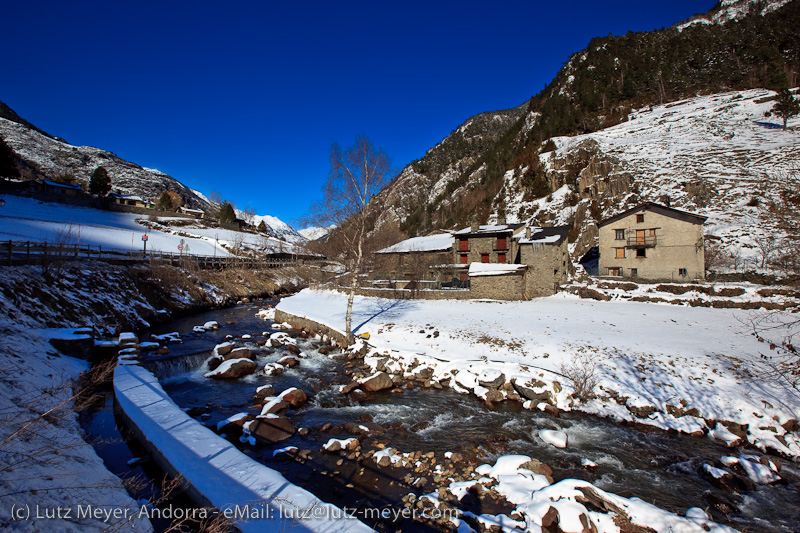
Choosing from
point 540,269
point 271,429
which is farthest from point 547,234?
point 271,429

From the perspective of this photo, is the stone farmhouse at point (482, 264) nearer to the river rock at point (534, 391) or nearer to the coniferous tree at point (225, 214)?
the river rock at point (534, 391)

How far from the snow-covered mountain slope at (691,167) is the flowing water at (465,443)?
115 feet

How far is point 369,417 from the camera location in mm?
10344

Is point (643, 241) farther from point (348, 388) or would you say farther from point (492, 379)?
point (348, 388)

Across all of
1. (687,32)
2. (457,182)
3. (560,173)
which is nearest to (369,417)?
(560,173)

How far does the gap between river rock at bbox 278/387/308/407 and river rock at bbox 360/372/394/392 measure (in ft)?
7.84

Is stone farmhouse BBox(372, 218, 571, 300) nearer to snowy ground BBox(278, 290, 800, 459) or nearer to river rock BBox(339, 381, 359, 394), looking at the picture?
snowy ground BBox(278, 290, 800, 459)

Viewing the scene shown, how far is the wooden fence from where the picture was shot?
19.6m

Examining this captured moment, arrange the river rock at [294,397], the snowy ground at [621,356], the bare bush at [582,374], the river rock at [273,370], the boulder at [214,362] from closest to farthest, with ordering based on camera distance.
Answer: the snowy ground at [621,356]
the river rock at [294,397]
the bare bush at [582,374]
the river rock at [273,370]
the boulder at [214,362]

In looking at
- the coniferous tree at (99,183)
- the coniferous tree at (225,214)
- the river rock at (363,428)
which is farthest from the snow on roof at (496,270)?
the coniferous tree at (99,183)

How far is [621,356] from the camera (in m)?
13.1

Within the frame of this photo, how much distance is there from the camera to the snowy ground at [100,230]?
4012 cm

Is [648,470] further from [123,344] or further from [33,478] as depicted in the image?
[123,344]

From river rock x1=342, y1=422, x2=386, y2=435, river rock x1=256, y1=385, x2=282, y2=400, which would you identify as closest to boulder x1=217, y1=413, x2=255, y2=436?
river rock x1=256, y1=385, x2=282, y2=400
